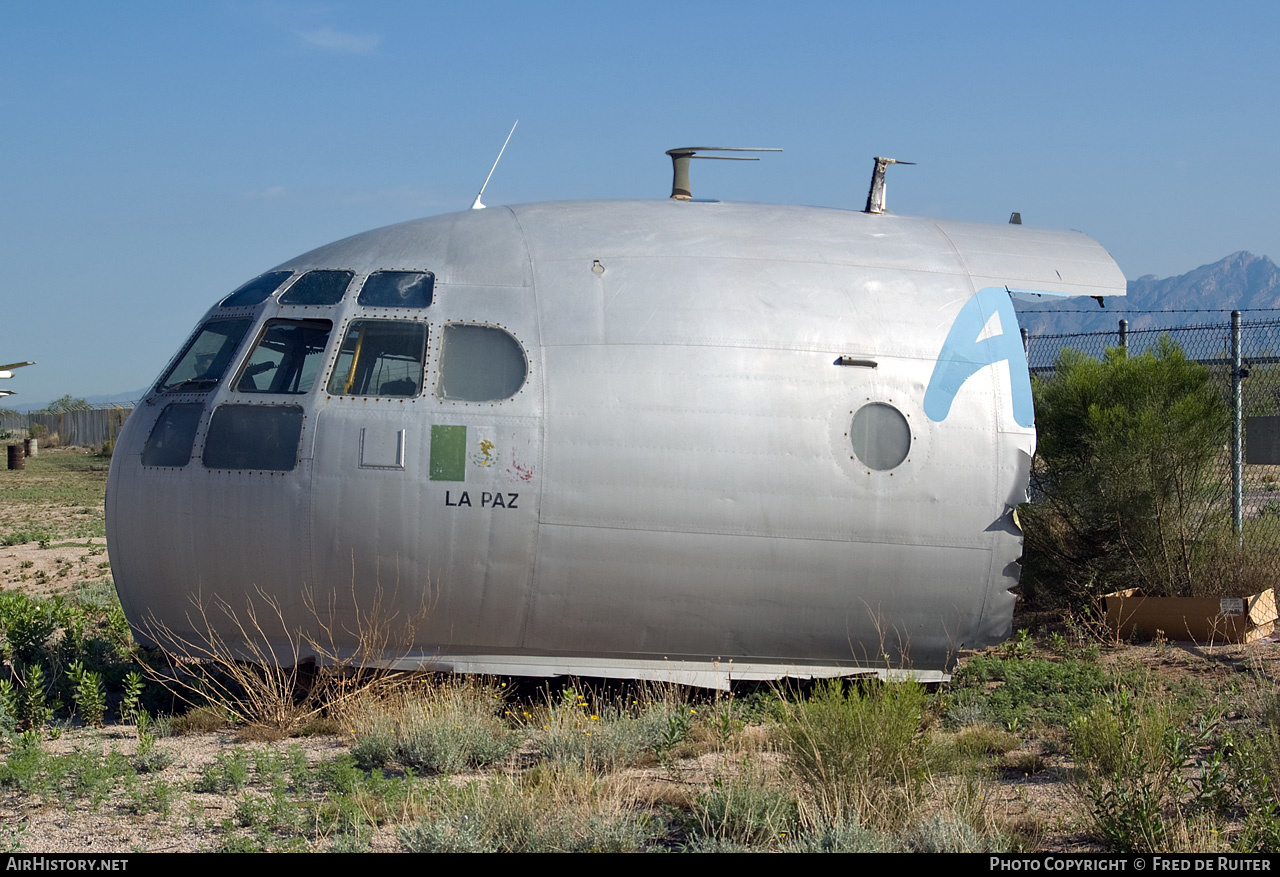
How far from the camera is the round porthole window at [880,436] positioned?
7.95 metres

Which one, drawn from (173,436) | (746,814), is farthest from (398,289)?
(746,814)

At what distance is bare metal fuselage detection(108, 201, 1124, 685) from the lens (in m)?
7.67

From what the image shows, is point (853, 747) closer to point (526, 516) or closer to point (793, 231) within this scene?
point (526, 516)

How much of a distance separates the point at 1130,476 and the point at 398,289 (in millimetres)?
7600

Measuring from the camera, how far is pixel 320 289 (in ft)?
27.7

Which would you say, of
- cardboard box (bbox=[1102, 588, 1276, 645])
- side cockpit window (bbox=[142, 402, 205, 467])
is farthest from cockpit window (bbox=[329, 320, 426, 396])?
cardboard box (bbox=[1102, 588, 1276, 645])

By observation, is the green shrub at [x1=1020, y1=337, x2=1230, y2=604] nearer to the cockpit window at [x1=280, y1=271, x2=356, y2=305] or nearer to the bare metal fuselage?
the bare metal fuselage

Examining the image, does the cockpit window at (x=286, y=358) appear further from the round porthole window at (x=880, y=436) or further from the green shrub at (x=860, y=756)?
the green shrub at (x=860, y=756)

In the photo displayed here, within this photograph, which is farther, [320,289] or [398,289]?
[320,289]

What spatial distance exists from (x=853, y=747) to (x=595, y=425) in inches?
114

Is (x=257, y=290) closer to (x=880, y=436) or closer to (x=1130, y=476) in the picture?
(x=880, y=436)

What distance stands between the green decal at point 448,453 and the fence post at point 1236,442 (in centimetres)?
837

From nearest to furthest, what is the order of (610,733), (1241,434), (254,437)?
(610,733)
(254,437)
(1241,434)
